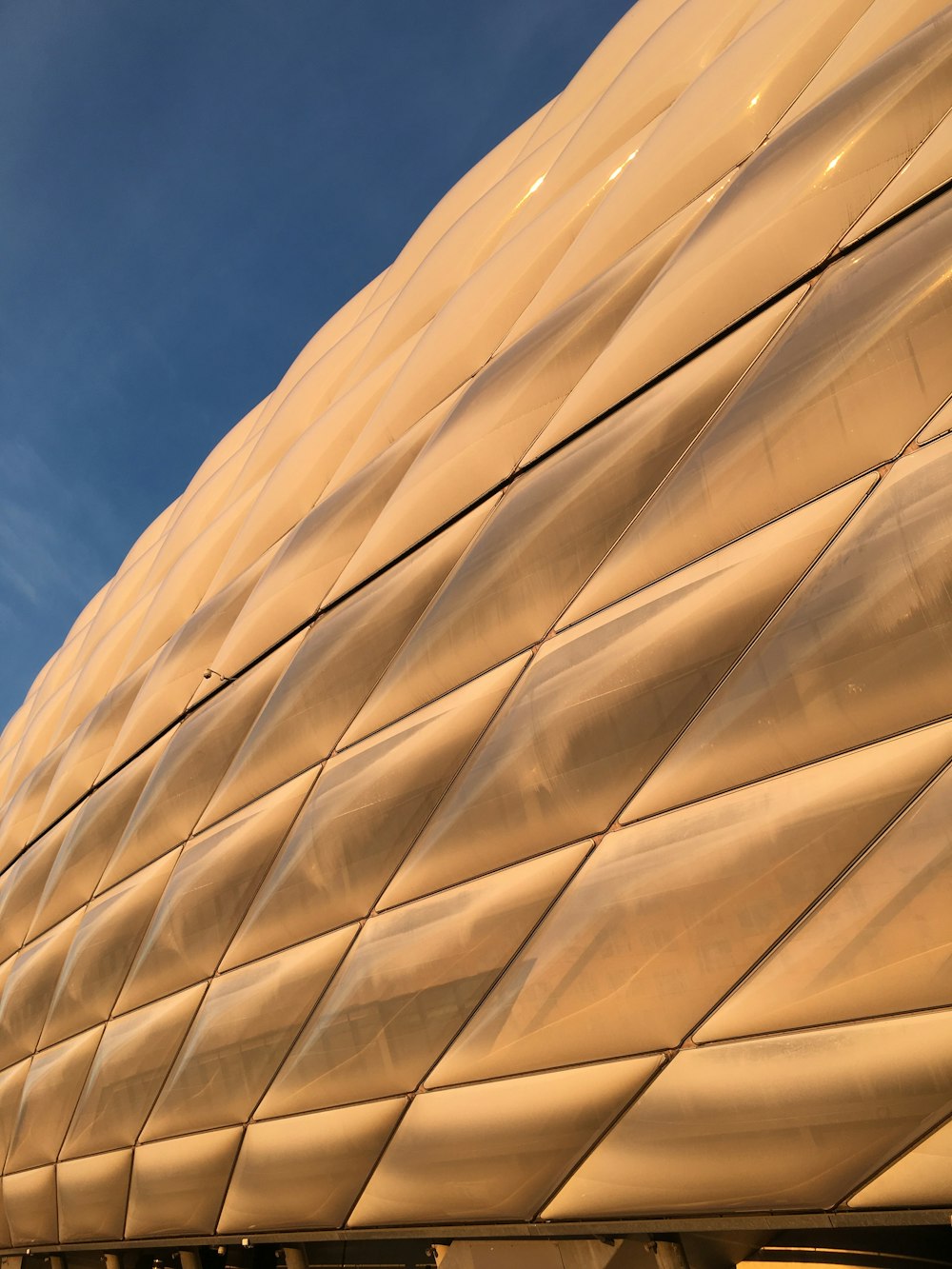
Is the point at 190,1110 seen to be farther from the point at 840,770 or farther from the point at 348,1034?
the point at 840,770

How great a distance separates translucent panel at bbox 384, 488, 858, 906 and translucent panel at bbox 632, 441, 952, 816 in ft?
0.72

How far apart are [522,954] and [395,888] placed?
66.2 inches

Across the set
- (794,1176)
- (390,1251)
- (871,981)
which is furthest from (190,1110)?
(871,981)

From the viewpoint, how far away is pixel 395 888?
8.42 m

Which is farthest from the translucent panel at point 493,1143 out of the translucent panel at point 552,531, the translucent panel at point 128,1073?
the translucent panel at point 128,1073

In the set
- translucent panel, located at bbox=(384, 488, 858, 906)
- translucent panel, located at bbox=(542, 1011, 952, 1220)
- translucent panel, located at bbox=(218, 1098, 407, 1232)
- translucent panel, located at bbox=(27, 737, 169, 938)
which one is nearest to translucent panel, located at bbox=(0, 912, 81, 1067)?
translucent panel, located at bbox=(27, 737, 169, 938)

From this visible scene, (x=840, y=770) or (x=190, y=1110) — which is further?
(x=190, y=1110)

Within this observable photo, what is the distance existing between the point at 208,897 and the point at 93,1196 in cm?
444

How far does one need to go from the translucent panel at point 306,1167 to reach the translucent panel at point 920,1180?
159 inches

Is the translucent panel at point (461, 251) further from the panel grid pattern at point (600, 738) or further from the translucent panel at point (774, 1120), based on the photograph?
the translucent panel at point (774, 1120)

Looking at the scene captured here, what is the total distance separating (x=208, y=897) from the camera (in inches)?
424

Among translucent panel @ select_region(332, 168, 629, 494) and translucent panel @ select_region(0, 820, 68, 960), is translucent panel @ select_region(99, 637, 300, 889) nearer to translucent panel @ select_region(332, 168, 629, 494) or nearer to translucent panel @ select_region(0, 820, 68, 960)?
translucent panel @ select_region(0, 820, 68, 960)

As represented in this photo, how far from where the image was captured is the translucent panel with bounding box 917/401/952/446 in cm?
562

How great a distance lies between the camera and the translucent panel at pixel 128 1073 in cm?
1073
